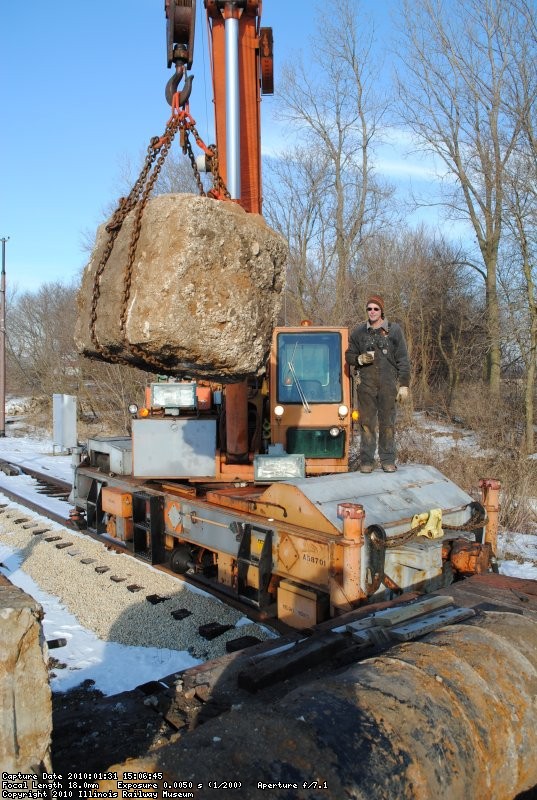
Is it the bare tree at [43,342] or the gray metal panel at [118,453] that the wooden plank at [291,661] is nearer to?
the gray metal panel at [118,453]

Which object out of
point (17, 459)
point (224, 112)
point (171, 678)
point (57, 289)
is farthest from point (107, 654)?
point (57, 289)

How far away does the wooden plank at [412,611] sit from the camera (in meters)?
2.93

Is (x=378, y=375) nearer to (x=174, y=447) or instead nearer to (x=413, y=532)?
(x=413, y=532)

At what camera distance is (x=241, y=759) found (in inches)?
63.6

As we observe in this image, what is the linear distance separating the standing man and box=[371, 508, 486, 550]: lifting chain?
737 mm

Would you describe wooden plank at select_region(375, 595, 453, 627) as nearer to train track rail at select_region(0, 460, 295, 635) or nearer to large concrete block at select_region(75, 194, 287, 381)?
large concrete block at select_region(75, 194, 287, 381)

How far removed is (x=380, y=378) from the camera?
18.7ft

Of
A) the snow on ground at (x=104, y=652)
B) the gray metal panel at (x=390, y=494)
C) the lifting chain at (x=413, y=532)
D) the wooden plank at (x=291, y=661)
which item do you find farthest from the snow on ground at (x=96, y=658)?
the wooden plank at (x=291, y=661)

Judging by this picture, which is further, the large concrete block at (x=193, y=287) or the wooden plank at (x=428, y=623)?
the large concrete block at (x=193, y=287)

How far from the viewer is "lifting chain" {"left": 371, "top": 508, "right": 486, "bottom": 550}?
4.34m

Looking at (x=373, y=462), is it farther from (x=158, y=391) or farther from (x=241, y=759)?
(x=241, y=759)

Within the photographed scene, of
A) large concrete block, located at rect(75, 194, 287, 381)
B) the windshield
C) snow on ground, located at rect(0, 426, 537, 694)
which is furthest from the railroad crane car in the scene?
large concrete block, located at rect(75, 194, 287, 381)

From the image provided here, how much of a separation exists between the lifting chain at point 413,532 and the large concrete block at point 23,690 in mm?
3016

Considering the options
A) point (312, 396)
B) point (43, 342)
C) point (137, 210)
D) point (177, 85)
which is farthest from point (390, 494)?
point (43, 342)
